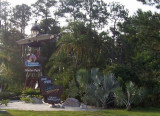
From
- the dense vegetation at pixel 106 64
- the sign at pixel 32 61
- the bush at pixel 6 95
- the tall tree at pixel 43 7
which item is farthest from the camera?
the tall tree at pixel 43 7

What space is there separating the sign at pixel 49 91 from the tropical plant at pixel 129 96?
339 cm

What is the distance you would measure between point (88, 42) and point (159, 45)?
20.6 feet

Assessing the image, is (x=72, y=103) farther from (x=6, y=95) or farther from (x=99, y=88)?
(x=6, y=95)

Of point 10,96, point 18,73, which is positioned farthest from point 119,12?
point 10,96

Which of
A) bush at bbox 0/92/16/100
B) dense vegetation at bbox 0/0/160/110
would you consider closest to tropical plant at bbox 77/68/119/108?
dense vegetation at bbox 0/0/160/110

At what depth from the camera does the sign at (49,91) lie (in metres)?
15.3

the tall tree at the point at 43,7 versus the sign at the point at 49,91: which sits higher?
the tall tree at the point at 43,7

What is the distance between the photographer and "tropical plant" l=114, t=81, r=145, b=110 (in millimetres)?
14648

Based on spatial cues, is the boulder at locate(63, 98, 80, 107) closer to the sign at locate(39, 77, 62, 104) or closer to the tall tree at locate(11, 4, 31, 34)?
the sign at locate(39, 77, 62, 104)

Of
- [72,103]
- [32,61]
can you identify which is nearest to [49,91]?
[72,103]

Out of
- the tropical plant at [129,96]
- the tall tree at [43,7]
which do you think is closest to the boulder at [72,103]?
the tropical plant at [129,96]

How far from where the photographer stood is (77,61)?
65.7ft

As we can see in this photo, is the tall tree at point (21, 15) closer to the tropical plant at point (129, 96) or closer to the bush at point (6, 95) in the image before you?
the bush at point (6, 95)

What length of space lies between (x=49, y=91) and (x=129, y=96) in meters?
4.58
